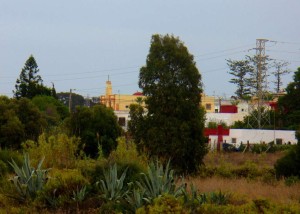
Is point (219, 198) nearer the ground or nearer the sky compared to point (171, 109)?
nearer the ground

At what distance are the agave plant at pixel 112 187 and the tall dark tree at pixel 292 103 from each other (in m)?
54.7

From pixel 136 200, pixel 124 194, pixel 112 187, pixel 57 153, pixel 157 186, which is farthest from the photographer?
pixel 57 153

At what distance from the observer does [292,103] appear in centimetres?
6412

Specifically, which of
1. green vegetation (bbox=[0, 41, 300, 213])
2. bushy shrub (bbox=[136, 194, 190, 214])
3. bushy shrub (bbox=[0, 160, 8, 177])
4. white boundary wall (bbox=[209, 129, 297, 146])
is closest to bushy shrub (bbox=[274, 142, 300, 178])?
green vegetation (bbox=[0, 41, 300, 213])

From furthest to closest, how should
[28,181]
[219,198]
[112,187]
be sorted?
[28,181] → [112,187] → [219,198]

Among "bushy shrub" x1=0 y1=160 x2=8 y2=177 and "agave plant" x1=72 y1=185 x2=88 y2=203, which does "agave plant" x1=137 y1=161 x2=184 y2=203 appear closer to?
"agave plant" x1=72 y1=185 x2=88 y2=203

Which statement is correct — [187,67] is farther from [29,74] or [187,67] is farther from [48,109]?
[29,74]

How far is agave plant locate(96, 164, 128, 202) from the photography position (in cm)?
951

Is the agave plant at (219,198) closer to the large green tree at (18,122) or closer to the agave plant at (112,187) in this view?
the agave plant at (112,187)

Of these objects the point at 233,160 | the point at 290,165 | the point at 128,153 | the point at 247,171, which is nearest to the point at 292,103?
the point at 233,160

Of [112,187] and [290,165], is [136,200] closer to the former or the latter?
[112,187]

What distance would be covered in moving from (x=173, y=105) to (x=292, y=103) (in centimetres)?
4745

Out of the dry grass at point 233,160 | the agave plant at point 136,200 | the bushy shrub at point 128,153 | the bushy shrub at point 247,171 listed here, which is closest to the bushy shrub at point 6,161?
the bushy shrub at point 128,153

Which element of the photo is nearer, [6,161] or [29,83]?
[6,161]
